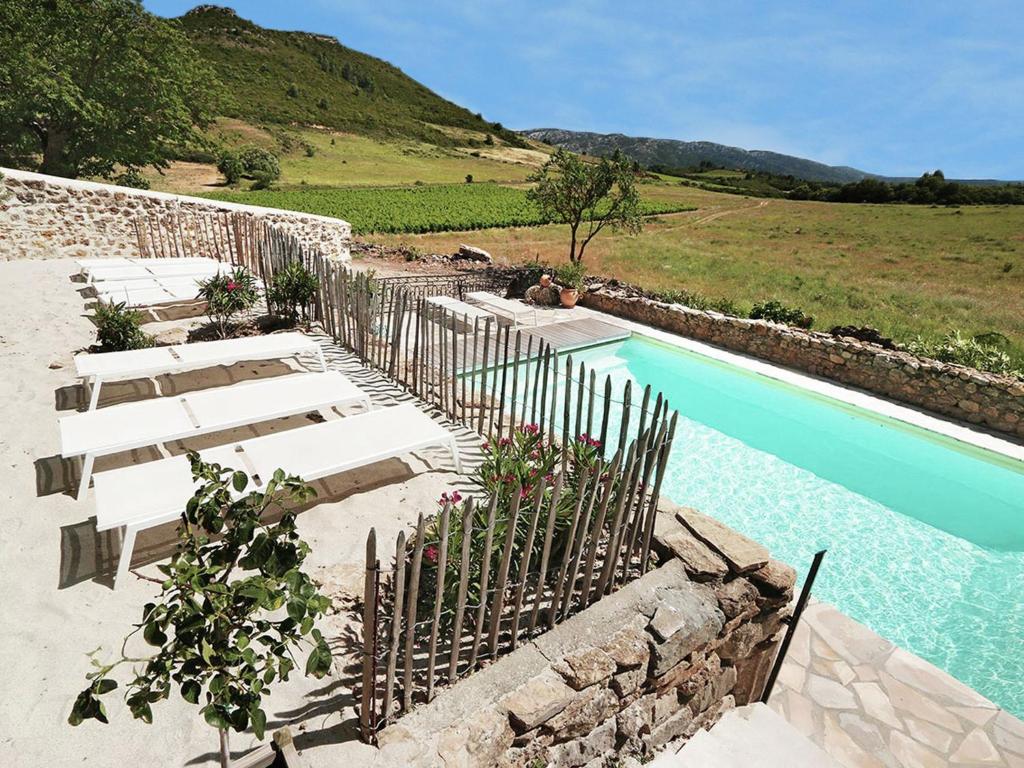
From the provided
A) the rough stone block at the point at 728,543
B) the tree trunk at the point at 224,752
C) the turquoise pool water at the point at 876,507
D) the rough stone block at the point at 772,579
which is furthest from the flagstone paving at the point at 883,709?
the tree trunk at the point at 224,752

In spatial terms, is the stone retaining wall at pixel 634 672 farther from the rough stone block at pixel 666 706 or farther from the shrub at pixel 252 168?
the shrub at pixel 252 168

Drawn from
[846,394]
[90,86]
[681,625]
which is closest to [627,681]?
[681,625]

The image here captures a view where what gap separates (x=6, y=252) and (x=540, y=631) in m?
13.7

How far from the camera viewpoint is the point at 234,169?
4172 centimetres

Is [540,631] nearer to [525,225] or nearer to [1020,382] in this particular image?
[1020,382]

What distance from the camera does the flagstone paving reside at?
382 centimetres

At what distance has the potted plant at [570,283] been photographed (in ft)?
50.9

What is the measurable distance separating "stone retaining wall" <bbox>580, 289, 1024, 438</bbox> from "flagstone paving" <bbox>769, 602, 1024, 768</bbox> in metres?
7.38

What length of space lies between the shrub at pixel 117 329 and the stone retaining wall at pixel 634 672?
645cm

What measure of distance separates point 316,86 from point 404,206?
89.0 meters

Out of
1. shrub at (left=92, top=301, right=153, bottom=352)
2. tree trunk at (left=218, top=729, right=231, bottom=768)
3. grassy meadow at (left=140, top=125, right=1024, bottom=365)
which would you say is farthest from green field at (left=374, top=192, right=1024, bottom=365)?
tree trunk at (left=218, top=729, right=231, bottom=768)

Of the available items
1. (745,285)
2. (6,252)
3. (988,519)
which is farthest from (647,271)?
(6,252)

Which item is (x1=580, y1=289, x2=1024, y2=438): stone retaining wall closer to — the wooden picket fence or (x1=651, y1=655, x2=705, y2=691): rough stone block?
the wooden picket fence

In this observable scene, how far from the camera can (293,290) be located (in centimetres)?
880
